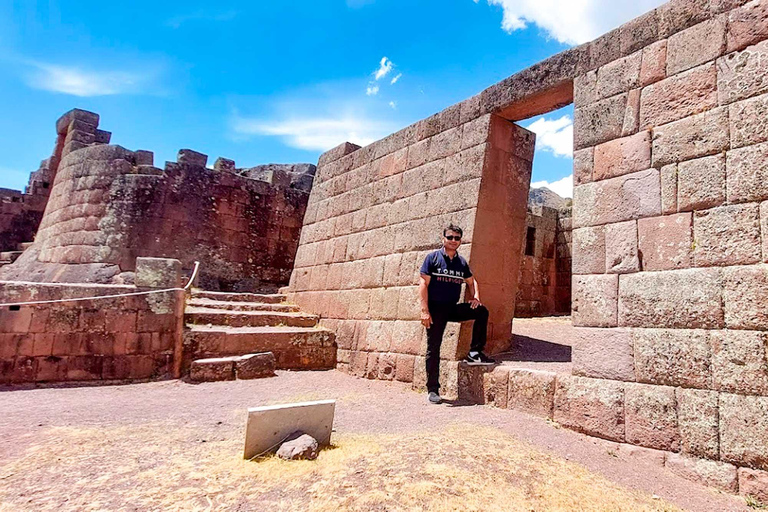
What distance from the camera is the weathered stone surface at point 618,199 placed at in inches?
144

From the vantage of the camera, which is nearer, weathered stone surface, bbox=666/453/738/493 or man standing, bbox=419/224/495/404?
weathered stone surface, bbox=666/453/738/493

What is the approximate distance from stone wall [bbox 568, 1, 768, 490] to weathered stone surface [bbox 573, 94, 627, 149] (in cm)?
1

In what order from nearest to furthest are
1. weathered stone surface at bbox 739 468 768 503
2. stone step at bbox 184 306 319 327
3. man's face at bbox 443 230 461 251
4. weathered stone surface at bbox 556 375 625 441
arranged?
weathered stone surface at bbox 739 468 768 503 → weathered stone surface at bbox 556 375 625 441 → man's face at bbox 443 230 461 251 → stone step at bbox 184 306 319 327

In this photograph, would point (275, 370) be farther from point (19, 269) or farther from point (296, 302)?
point (19, 269)

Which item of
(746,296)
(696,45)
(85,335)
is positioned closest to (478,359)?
(746,296)

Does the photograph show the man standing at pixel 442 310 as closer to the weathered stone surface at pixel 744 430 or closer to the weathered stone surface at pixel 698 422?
the weathered stone surface at pixel 698 422

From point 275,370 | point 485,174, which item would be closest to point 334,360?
point 275,370

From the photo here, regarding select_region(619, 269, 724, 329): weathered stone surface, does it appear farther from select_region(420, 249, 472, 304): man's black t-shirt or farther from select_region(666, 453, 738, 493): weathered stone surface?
select_region(420, 249, 472, 304): man's black t-shirt

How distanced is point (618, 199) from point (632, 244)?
45 cm

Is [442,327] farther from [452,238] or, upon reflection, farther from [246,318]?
[246,318]

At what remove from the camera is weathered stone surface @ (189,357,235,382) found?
6051mm

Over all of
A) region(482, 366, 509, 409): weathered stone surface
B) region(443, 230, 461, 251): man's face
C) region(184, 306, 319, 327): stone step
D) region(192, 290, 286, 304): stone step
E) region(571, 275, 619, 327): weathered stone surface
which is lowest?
A: region(482, 366, 509, 409): weathered stone surface

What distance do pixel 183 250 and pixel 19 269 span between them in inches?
175

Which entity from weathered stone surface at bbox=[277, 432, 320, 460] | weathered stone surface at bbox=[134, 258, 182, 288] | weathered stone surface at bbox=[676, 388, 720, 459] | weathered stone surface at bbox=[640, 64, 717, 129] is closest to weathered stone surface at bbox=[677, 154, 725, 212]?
weathered stone surface at bbox=[640, 64, 717, 129]
